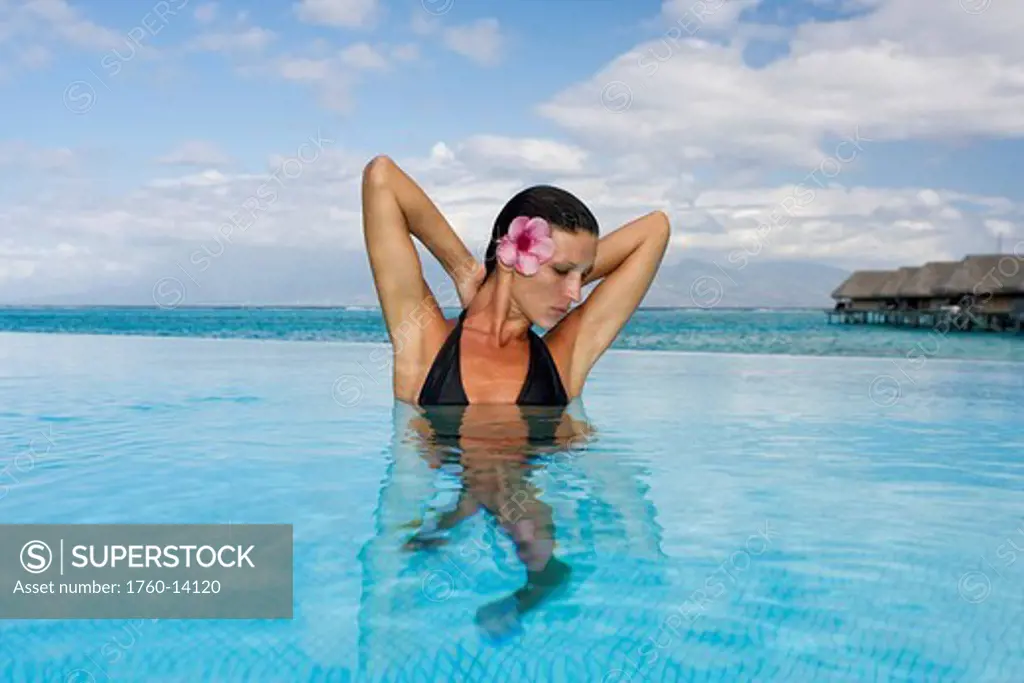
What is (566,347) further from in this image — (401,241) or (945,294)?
(945,294)

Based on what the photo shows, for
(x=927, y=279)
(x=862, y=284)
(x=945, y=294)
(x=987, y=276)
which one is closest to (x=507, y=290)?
(x=987, y=276)

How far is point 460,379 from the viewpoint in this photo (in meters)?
3.95

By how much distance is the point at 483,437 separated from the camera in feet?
12.7

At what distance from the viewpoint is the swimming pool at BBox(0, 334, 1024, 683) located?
1.94 m

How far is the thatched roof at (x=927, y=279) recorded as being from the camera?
39.9m

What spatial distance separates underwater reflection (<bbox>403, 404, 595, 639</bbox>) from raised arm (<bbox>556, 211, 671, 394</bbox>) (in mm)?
355

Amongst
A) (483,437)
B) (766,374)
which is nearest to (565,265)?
(483,437)

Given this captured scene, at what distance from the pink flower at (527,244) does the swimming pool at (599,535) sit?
793 mm

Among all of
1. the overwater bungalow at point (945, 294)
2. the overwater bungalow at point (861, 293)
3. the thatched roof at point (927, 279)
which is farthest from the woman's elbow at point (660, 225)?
the overwater bungalow at point (861, 293)

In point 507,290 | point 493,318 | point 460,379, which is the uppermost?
point 507,290

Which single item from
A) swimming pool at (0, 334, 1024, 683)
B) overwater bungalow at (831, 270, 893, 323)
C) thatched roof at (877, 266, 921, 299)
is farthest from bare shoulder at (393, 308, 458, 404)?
overwater bungalow at (831, 270, 893, 323)

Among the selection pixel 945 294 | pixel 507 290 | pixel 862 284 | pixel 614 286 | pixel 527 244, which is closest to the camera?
pixel 527 244

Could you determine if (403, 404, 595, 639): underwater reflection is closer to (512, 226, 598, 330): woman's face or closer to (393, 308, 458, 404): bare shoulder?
(393, 308, 458, 404): bare shoulder

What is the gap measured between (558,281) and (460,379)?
0.69 meters
